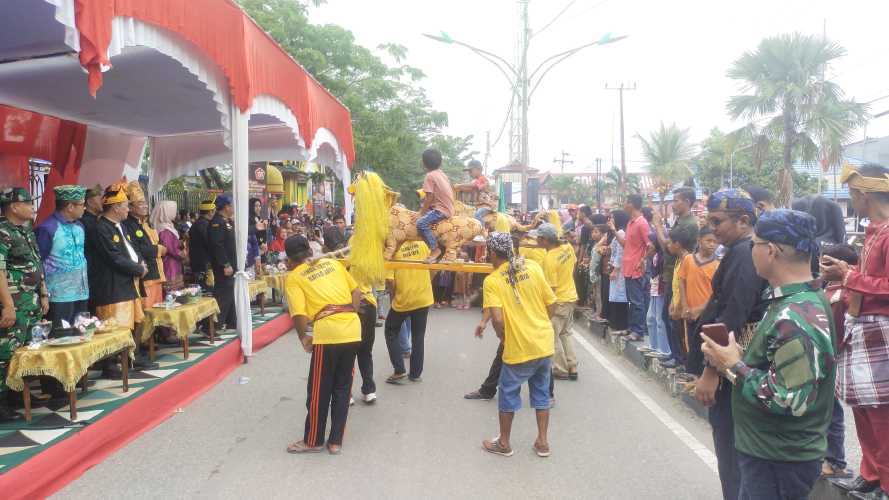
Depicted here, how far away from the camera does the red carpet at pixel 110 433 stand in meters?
3.89

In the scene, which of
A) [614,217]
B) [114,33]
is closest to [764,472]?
[114,33]

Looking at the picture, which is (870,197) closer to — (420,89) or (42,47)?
(42,47)

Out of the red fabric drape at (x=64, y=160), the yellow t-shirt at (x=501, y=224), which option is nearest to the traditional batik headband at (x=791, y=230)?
the yellow t-shirt at (x=501, y=224)

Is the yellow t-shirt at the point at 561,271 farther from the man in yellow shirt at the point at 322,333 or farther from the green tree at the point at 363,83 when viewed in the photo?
the green tree at the point at 363,83

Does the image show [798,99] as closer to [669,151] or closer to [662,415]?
[662,415]

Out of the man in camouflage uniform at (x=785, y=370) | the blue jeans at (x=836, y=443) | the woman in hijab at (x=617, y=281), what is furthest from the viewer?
the woman in hijab at (x=617, y=281)

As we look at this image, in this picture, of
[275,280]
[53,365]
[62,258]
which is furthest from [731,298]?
[275,280]

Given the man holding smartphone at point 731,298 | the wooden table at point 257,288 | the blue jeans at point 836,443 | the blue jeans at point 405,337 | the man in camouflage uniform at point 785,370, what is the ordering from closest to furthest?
the man in camouflage uniform at point 785,370
the man holding smartphone at point 731,298
the blue jeans at point 836,443
the blue jeans at point 405,337
the wooden table at point 257,288

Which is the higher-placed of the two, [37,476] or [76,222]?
[76,222]

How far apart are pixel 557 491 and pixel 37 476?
3365 mm

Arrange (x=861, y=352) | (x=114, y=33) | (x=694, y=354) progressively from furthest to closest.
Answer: (x=114, y=33) → (x=694, y=354) → (x=861, y=352)

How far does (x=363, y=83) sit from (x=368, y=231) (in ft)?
45.0

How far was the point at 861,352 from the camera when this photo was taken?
320 cm

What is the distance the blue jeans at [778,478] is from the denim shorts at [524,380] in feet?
6.96
